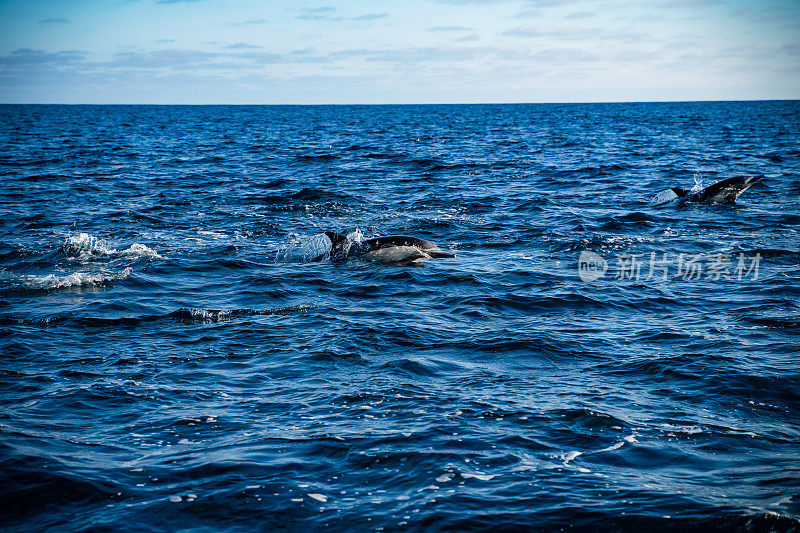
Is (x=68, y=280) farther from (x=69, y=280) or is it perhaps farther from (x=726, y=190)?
(x=726, y=190)

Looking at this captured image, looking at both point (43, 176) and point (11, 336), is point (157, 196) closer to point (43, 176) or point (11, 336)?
point (43, 176)

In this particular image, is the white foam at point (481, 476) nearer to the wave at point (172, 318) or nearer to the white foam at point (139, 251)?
the wave at point (172, 318)

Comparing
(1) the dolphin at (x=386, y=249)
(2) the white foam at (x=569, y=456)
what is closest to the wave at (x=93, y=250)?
(1) the dolphin at (x=386, y=249)

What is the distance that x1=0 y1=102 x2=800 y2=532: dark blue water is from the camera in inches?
219

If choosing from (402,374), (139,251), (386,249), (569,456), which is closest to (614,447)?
(569,456)

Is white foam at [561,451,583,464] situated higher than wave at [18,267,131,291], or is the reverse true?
wave at [18,267,131,291]

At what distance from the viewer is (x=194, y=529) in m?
5.13

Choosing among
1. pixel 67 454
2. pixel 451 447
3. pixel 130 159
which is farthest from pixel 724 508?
pixel 130 159

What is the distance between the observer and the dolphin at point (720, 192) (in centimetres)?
2238

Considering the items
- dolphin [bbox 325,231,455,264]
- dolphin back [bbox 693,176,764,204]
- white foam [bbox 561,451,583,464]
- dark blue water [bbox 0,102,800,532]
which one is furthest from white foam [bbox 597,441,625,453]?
dolphin back [bbox 693,176,764,204]

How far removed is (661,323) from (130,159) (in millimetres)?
36430

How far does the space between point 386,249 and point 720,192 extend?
13.4 metres

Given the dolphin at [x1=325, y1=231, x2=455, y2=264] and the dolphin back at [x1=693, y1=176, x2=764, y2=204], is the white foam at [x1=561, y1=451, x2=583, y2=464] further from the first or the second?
the dolphin back at [x1=693, y1=176, x2=764, y2=204]

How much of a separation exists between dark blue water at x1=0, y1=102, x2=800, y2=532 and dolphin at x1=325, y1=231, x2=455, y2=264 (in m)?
0.29
